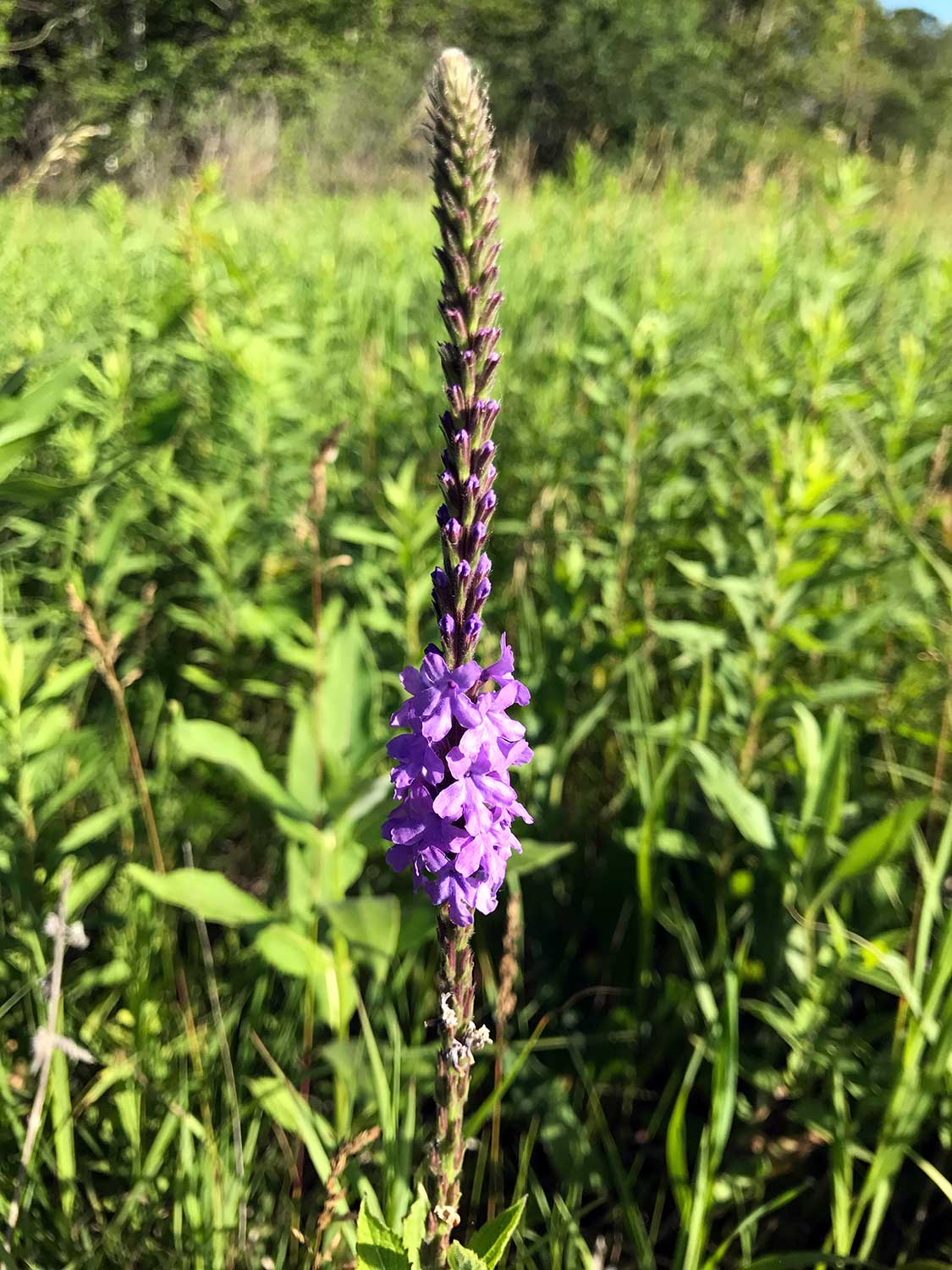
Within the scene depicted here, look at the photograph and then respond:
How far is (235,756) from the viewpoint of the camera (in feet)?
5.70

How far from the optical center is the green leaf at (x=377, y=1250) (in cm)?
74

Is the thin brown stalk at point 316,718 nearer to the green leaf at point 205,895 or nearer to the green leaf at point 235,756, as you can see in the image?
the green leaf at point 235,756

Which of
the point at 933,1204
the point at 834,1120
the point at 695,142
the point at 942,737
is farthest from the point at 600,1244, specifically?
the point at 695,142

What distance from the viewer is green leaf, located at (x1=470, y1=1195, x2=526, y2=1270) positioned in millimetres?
754

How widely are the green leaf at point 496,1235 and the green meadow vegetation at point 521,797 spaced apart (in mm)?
82

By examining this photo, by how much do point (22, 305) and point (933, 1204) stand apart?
13.1 feet

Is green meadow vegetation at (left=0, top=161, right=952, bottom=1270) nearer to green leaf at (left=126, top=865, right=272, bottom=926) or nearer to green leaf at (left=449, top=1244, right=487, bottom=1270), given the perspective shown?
green leaf at (left=126, top=865, right=272, bottom=926)

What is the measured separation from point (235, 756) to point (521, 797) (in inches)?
32.2

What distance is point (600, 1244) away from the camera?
4.64 feet

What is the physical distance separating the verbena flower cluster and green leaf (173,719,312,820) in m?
0.92

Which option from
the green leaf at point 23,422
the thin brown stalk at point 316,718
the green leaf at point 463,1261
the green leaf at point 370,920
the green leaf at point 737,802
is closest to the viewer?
the green leaf at point 463,1261

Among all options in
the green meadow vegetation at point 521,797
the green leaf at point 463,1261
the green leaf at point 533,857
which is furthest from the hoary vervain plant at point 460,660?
the green leaf at point 533,857

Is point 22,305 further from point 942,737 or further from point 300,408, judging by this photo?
point 942,737

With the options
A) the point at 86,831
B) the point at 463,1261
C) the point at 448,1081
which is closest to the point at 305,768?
the point at 86,831
